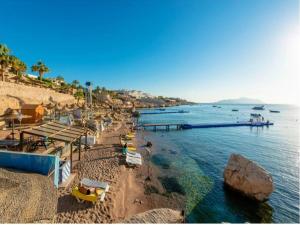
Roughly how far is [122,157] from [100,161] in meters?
2.88

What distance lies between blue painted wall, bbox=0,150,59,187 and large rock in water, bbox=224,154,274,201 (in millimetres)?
14513

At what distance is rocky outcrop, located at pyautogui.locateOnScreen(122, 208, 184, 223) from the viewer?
9.36 meters

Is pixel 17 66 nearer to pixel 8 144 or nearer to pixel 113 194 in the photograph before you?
pixel 8 144

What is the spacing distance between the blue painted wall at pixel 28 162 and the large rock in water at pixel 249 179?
47.6 ft

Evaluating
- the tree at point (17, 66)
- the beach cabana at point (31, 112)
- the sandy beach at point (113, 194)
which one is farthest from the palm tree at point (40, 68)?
the sandy beach at point (113, 194)

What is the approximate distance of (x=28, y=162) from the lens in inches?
345

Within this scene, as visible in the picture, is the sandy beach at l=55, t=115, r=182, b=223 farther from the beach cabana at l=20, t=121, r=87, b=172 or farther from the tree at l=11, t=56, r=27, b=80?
the tree at l=11, t=56, r=27, b=80

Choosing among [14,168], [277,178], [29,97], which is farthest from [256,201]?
[29,97]

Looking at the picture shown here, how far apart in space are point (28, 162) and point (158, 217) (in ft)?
24.0

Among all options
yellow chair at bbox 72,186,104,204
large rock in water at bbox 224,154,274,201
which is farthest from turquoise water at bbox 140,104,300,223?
Result: yellow chair at bbox 72,186,104,204

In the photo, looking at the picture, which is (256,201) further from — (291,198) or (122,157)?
(122,157)

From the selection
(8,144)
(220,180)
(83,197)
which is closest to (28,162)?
(83,197)

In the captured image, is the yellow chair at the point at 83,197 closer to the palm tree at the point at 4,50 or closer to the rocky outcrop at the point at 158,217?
the rocky outcrop at the point at 158,217

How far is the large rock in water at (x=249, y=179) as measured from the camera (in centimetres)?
1441
